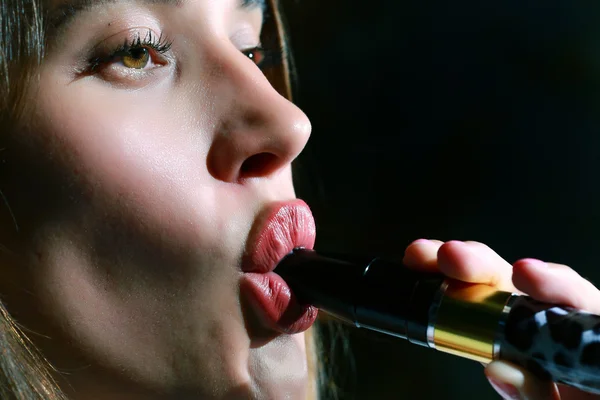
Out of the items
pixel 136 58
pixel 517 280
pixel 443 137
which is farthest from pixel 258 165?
pixel 443 137

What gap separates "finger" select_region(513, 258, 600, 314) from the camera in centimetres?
52

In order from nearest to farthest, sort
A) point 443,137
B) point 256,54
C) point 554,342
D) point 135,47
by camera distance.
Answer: point 554,342 < point 135,47 < point 256,54 < point 443,137

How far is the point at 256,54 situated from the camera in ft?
2.55

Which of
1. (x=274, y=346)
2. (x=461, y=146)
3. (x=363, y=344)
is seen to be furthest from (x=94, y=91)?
(x=363, y=344)

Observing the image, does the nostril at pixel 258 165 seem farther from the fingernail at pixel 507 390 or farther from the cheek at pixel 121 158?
the fingernail at pixel 507 390

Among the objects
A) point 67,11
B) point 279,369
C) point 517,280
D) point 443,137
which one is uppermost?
point 67,11

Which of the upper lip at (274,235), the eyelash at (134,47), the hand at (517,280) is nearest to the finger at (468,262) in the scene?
the hand at (517,280)

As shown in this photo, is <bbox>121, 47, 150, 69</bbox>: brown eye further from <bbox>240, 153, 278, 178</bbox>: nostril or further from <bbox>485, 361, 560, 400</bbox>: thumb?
<bbox>485, 361, 560, 400</bbox>: thumb

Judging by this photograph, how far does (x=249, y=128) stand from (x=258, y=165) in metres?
0.04

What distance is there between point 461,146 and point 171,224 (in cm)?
71

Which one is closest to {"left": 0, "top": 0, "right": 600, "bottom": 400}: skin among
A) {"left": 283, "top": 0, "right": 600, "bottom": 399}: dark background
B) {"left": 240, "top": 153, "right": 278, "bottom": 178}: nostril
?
{"left": 240, "top": 153, "right": 278, "bottom": 178}: nostril

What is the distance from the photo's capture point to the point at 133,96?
0.57 metres

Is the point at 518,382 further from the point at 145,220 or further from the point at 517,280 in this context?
the point at 145,220

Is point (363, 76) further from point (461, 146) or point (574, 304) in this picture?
point (574, 304)
